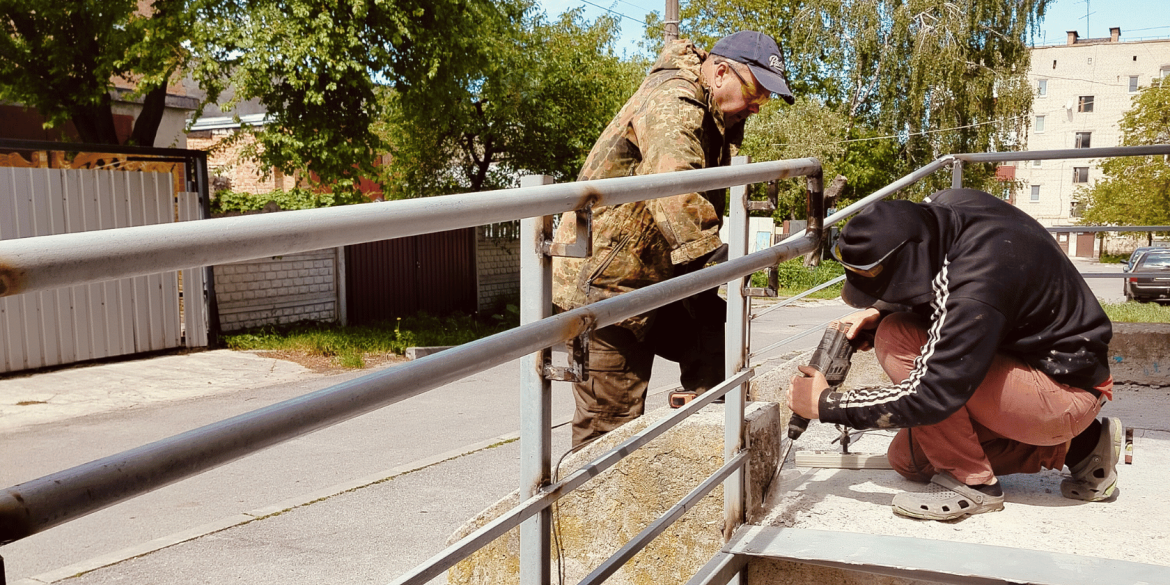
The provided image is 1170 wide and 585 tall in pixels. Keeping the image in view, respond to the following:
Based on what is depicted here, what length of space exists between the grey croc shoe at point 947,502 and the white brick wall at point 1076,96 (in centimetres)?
6262

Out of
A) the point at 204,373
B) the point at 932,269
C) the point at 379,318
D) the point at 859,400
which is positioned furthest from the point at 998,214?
the point at 379,318

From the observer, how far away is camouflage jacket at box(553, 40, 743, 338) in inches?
131

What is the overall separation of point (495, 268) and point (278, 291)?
5298 mm

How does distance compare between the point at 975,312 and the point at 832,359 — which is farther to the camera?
the point at 832,359

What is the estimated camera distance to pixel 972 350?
7.73 ft

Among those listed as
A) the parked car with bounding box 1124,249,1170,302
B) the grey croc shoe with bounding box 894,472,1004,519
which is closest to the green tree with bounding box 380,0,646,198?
the parked car with bounding box 1124,249,1170,302

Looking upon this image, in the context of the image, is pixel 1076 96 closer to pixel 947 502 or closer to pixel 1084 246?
pixel 1084 246

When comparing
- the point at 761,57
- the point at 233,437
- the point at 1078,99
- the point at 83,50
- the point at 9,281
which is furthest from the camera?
the point at 1078,99

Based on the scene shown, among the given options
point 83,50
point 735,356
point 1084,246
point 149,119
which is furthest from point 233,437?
point 1084,246

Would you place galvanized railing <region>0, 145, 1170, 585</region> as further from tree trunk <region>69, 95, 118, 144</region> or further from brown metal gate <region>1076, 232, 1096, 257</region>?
brown metal gate <region>1076, 232, 1096, 257</region>

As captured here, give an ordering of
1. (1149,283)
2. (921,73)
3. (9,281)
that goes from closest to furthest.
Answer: (9,281) → (1149,283) → (921,73)

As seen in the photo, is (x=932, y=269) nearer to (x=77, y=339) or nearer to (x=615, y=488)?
(x=615, y=488)

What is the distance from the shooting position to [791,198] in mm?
30031

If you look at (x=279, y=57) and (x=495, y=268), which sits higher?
(x=279, y=57)
